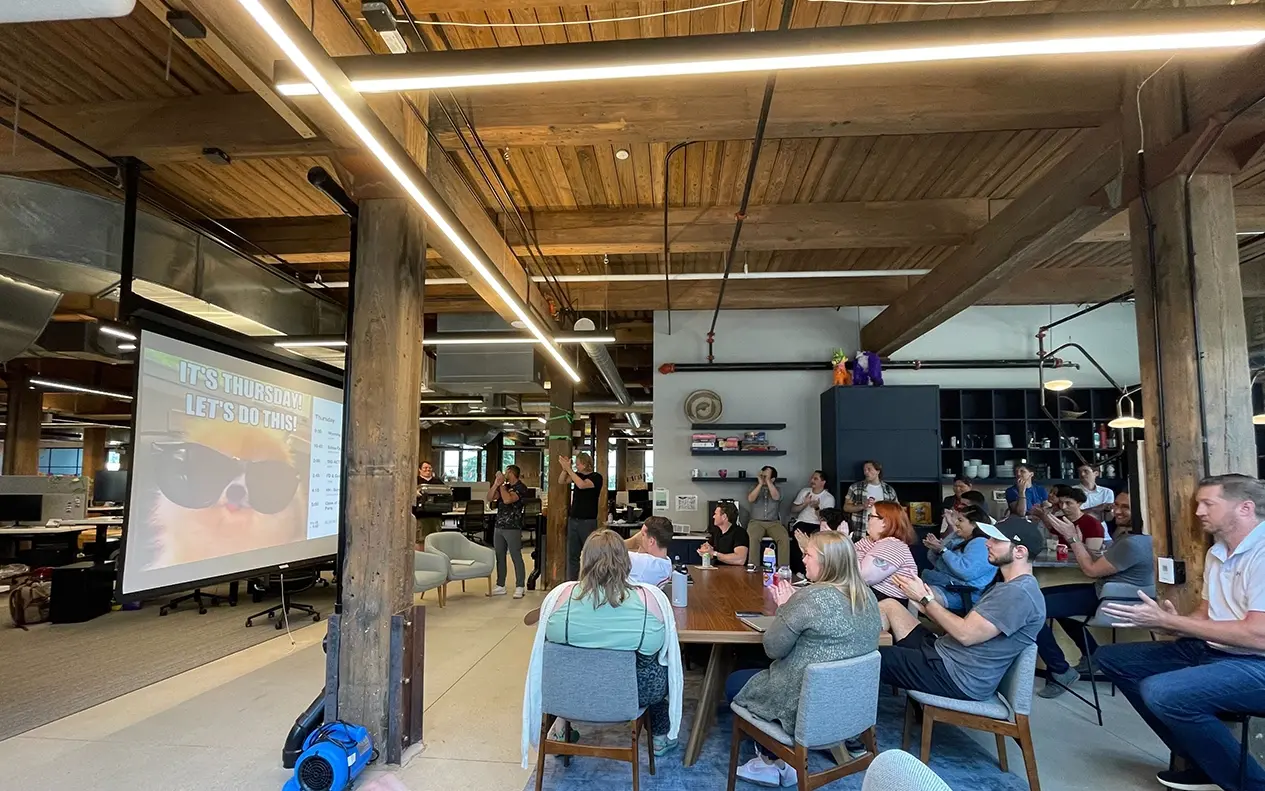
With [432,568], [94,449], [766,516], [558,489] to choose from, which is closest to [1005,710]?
[766,516]

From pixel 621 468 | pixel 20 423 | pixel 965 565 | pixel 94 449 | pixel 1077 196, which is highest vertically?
pixel 1077 196

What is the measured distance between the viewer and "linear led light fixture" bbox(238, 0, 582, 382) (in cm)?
178

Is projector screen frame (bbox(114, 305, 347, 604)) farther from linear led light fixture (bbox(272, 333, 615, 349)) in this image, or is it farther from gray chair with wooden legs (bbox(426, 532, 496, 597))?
gray chair with wooden legs (bbox(426, 532, 496, 597))

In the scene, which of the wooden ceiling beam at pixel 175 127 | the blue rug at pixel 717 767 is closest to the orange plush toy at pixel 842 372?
the blue rug at pixel 717 767

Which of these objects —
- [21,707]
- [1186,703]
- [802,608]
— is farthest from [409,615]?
[1186,703]

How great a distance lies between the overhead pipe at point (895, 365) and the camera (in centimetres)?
800

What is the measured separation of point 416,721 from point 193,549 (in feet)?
4.78

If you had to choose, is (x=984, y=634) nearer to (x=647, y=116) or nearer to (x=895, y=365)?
(x=647, y=116)

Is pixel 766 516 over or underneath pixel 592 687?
over

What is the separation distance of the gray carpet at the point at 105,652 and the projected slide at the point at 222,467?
5.07ft

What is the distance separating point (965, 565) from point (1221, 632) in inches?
Result: 59.4

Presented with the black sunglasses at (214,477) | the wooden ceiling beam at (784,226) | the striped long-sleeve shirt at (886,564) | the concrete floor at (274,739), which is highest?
the wooden ceiling beam at (784,226)

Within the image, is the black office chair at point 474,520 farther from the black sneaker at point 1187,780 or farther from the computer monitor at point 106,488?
the black sneaker at point 1187,780

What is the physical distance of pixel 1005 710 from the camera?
9.82 ft
